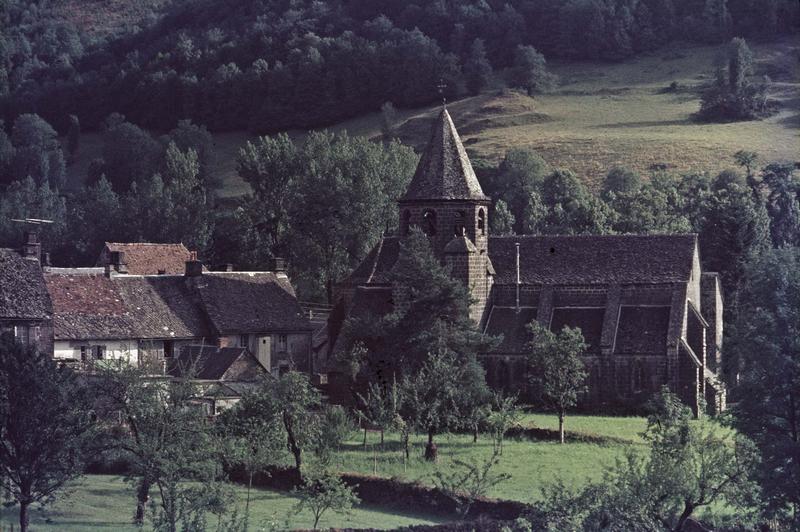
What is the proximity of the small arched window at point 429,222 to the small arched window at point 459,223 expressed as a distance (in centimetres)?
104

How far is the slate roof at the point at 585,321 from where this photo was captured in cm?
7581

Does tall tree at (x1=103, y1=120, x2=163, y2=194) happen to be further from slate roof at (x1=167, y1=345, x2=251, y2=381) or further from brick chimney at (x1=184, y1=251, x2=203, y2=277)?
slate roof at (x1=167, y1=345, x2=251, y2=381)

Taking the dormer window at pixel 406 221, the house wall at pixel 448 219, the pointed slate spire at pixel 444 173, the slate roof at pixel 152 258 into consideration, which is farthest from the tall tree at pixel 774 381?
the slate roof at pixel 152 258

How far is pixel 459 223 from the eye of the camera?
7881cm

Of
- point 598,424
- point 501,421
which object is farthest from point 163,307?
point 501,421

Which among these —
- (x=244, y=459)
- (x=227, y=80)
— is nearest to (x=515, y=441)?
(x=244, y=459)

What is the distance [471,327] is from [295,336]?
41.1 ft

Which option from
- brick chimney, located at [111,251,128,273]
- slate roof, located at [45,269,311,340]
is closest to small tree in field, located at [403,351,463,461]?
slate roof, located at [45,269,311,340]

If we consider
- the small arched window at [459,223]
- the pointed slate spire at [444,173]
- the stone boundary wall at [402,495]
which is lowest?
the stone boundary wall at [402,495]

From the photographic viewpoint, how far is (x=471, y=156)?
142 metres

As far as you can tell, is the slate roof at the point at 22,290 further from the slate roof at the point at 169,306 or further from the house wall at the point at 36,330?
the slate roof at the point at 169,306

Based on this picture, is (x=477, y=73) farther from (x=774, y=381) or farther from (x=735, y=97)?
(x=774, y=381)

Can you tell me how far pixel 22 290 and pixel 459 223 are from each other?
67.5 feet

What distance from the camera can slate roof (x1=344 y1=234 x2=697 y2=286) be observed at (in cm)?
7706
